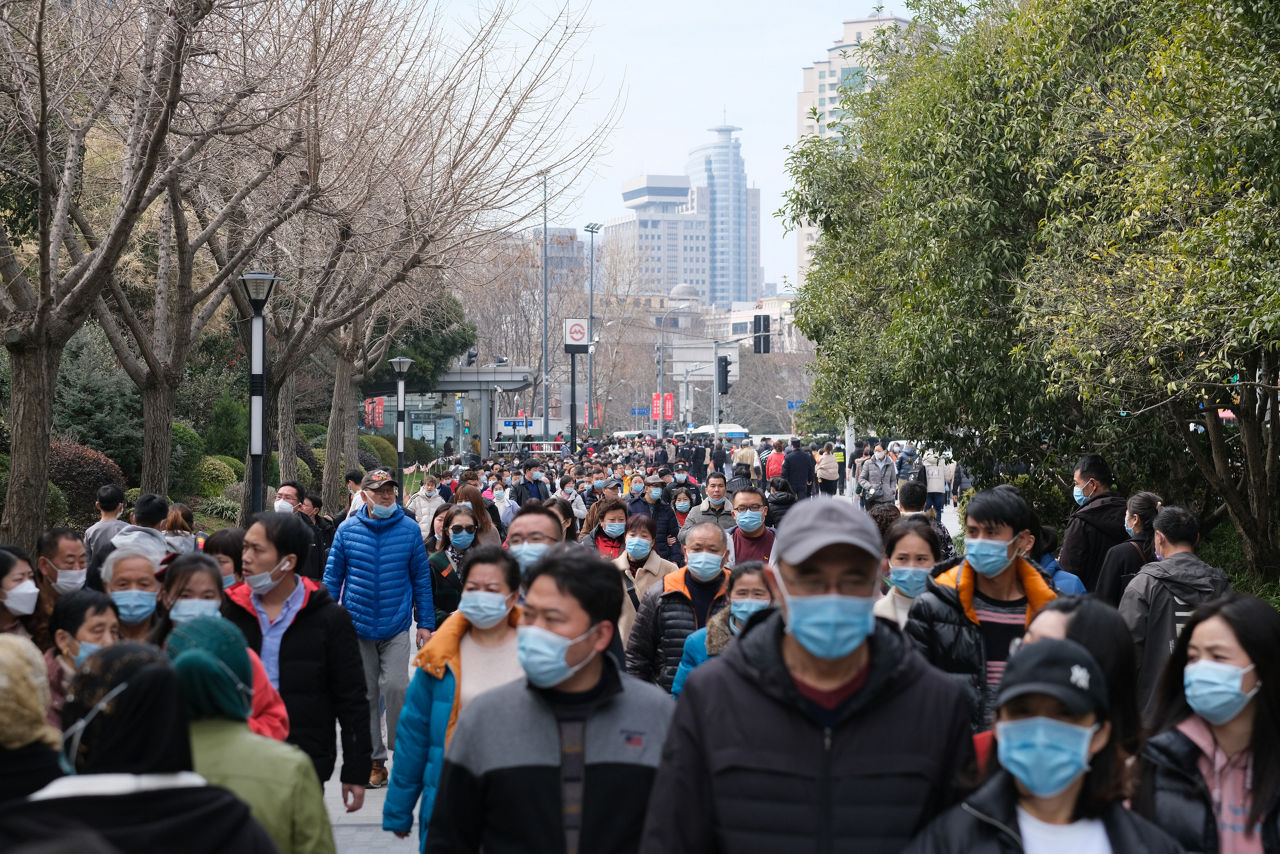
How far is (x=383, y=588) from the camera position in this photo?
8680 mm

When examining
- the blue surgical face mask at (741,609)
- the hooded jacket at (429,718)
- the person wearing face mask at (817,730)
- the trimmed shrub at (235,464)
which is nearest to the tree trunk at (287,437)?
the trimmed shrub at (235,464)

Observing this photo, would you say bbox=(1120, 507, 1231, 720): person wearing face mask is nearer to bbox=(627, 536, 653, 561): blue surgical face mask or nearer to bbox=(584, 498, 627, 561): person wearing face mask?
bbox=(627, 536, 653, 561): blue surgical face mask

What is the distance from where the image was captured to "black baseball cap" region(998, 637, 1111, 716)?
297 centimetres

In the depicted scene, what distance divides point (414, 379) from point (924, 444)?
27645mm

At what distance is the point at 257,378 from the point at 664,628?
29.7 feet

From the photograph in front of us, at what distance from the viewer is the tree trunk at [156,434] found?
52.4 feet

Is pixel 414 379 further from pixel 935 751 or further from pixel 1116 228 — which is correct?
pixel 935 751

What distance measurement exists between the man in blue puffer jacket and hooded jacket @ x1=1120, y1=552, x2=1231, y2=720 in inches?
168

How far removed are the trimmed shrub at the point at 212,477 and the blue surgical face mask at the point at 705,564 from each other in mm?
22580

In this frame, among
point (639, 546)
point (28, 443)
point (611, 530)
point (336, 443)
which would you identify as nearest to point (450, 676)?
point (639, 546)

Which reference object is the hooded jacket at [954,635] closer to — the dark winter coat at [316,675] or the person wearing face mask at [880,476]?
the dark winter coat at [316,675]

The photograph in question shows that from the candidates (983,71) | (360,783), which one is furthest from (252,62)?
(360,783)

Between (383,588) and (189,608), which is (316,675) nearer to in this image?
(189,608)

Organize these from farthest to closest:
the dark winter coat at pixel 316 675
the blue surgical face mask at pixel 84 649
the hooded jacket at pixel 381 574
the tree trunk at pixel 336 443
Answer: the tree trunk at pixel 336 443 → the hooded jacket at pixel 381 574 → the dark winter coat at pixel 316 675 → the blue surgical face mask at pixel 84 649
